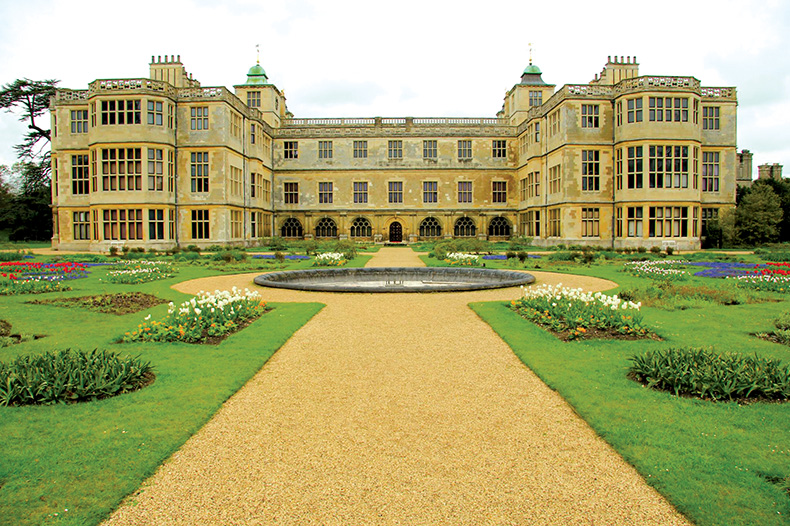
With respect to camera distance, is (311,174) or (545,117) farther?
(311,174)

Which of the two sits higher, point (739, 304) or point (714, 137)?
point (714, 137)

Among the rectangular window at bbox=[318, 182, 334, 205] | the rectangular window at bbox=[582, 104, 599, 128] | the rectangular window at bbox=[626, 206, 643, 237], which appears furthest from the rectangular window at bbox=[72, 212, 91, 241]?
the rectangular window at bbox=[626, 206, 643, 237]

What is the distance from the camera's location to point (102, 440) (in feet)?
14.3

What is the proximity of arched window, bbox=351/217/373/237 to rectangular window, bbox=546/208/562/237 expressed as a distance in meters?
17.4

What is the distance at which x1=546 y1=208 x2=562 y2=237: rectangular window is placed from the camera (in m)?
36.1

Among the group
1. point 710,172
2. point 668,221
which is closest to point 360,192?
point 668,221

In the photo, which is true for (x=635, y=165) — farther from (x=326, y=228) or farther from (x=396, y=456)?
(x=396, y=456)

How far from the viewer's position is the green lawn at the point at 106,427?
3492mm

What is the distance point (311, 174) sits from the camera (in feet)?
154

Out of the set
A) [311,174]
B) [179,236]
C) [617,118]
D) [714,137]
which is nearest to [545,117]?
[617,118]

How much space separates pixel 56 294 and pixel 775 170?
6689cm

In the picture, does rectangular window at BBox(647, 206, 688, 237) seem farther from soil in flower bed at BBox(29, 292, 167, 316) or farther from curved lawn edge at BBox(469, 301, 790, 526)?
soil in flower bed at BBox(29, 292, 167, 316)

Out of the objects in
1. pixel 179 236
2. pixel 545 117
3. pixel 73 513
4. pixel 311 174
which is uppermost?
pixel 545 117

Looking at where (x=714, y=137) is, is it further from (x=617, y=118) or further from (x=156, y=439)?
(x=156, y=439)
